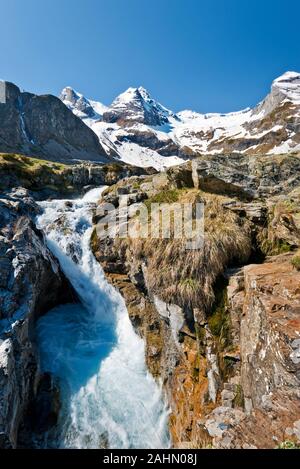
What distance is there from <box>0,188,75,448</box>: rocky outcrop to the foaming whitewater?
0.92m

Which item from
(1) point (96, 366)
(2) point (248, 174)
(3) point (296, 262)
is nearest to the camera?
(3) point (296, 262)

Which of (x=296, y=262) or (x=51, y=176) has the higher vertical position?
(x=51, y=176)

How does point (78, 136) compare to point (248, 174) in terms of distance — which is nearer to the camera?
point (248, 174)

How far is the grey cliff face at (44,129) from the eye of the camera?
10637 cm

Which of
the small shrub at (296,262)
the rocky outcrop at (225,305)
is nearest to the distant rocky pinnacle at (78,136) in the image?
the rocky outcrop at (225,305)

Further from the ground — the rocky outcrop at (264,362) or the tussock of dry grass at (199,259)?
the tussock of dry grass at (199,259)

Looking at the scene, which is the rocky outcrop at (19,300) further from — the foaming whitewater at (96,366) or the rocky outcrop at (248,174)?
the rocky outcrop at (248,174)

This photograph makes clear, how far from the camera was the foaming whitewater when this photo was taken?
877cm

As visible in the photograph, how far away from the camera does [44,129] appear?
397ft

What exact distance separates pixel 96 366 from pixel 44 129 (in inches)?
5052

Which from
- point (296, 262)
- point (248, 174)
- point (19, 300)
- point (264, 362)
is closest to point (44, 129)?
point (248, 174)

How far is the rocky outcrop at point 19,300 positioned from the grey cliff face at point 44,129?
91772 mm

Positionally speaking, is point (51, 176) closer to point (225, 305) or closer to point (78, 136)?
point (225, 305)

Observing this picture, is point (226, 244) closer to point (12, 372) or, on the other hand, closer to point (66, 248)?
point (12, 372)
